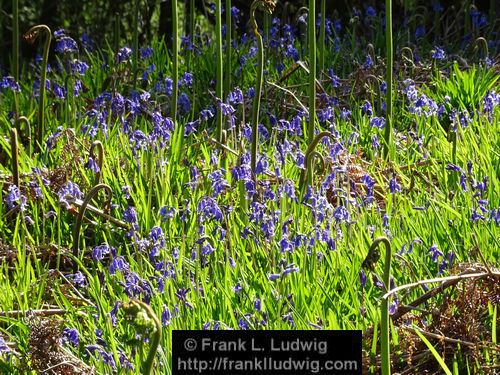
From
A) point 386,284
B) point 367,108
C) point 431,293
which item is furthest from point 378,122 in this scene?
point 386,284

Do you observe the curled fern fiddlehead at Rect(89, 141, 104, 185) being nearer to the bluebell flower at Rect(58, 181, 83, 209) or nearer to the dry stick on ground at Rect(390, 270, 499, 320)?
the bluebell flower at Rect(58, 181, 83, 209)

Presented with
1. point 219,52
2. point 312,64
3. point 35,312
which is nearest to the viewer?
point 35,312

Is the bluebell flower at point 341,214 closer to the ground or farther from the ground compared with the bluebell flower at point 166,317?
farther from the ground

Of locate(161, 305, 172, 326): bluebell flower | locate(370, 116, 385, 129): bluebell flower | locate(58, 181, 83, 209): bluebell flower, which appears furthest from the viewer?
locate(370, 116, 385, 129): bluebell flower

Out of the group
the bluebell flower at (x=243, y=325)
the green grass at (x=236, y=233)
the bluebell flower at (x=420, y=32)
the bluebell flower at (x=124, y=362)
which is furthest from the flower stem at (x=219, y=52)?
the bluebell flower at (x=420, y=32)

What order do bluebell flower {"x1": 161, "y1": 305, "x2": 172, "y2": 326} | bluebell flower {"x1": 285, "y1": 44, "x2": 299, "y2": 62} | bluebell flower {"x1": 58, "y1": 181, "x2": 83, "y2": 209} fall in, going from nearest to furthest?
bluebell flower {"x1": 161, "y1": 305, "x2": 172, "y2": 326} → bluebell flower {"x1": 58, "y1": 181, "x2": 83, "y2": 209} → bluebell flower {"x1": 285, "y1": 44, "x2": 299, "y2": 62}

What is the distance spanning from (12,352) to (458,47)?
4.07 m

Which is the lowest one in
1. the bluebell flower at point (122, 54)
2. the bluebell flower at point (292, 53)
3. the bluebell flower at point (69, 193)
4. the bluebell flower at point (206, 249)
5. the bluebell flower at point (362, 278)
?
the bluebell flower at point (362, 278)

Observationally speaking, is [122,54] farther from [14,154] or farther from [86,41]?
[86,41]

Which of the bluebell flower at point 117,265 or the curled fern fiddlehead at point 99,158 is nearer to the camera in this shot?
the bluebell flower at point 117,265

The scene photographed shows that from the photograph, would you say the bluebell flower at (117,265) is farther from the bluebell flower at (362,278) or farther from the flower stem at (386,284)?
the flower stem at (386,284)

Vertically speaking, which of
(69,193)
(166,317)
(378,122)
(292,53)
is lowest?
(166,317)

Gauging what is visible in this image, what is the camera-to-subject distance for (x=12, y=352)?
2568 mm

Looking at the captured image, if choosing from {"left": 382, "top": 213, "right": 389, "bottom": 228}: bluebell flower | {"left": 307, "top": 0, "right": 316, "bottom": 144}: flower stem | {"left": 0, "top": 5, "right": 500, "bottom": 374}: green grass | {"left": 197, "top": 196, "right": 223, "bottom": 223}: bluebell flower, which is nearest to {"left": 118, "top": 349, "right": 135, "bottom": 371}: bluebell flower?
{"left": 0, "top": 5, "right": 500, "bottom": 374}: green grass
